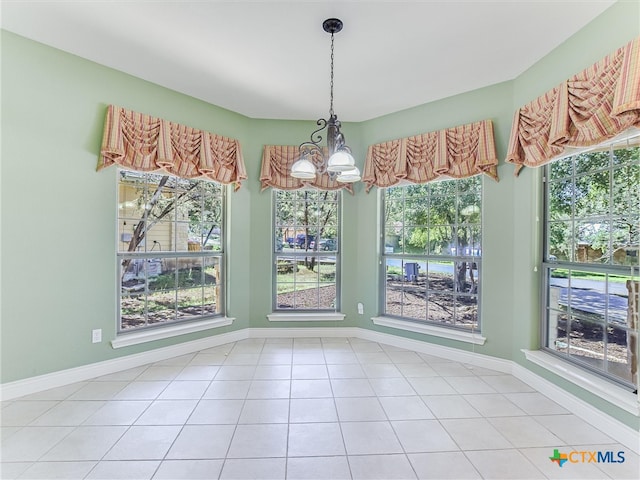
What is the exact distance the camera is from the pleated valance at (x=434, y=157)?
3191mm

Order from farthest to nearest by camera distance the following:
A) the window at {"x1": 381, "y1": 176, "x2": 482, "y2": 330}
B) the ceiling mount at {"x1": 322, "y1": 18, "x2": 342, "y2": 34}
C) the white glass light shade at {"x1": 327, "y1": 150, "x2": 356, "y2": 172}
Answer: the window at {"x1": 381, "y1": 176, "x2": 482, "y2": 330}
the ceiling mount at {"x1": 322, "y1": 18, "x2": 342, "y2": 34}
the white glass light shade at {"x1": 327, "y1": 150, "x2": 356, "y2": 172}

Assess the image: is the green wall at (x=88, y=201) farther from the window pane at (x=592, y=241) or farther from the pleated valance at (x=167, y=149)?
the window pane at (x=592, y=241)

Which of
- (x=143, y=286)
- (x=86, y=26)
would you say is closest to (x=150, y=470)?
(x=143, y=286)

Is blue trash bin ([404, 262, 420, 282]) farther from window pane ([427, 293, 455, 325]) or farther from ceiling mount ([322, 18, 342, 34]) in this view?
ceiling mount ([322, 18, 342, 34])

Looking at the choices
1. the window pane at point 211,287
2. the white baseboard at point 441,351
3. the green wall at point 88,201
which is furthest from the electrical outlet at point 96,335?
the white baseboard at point 441,351

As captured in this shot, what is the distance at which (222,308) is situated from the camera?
403cm

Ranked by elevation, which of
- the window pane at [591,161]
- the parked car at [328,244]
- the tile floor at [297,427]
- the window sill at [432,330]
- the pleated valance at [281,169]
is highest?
the pleated valance at [281,169]

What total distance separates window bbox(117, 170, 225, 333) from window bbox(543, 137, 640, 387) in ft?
11.5

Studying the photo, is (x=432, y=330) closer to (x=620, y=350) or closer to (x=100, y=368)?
(x=620, y=350)

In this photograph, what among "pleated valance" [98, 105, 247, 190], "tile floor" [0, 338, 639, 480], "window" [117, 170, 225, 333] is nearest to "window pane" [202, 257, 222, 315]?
"window" [117, 170, 225, 333]

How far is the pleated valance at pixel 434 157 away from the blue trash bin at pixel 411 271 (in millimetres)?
1003

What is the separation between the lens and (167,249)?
353 cm

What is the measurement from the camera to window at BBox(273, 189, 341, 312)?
4238 millimetres

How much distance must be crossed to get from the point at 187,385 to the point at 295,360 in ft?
3.54
